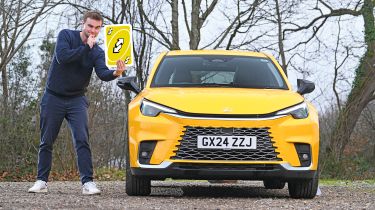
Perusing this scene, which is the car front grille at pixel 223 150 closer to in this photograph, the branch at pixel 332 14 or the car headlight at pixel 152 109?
the car headlight at pixel 152 109

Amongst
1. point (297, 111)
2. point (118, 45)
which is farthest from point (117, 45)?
point (297, 111)

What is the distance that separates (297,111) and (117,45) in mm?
2637

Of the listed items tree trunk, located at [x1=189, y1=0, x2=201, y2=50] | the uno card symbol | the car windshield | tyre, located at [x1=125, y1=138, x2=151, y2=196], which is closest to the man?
tyre, located at [x1=125, y1=138, x2=151, y2=196]

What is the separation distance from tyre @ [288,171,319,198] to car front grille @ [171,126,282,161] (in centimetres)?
69

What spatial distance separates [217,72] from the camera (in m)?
8.56

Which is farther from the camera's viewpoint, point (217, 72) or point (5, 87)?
point (5, 87)

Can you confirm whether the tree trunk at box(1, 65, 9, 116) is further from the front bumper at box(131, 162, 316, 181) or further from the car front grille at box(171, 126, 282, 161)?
the car front grille at box(171, 126, 282, 161)

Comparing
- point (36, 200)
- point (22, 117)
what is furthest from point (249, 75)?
point (22, 117)


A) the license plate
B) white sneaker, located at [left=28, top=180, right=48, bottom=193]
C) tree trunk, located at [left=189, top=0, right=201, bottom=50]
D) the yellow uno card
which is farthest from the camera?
tree trunk, located at [left=189, top=0, right=201, bottom=50]

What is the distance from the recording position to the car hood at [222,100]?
285 inches

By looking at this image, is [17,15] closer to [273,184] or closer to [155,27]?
[155,27]

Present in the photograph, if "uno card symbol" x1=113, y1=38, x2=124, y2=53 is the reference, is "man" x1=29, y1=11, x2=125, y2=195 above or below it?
→ below

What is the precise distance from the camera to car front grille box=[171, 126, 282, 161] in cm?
715

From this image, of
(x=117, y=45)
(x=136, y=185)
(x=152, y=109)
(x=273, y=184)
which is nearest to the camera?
(x=152, y=109)
